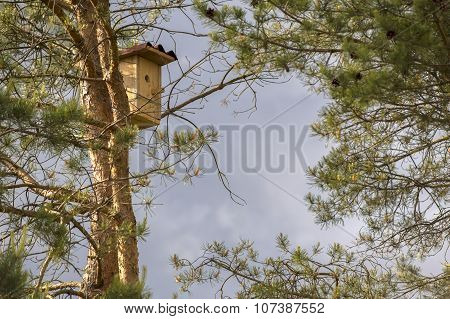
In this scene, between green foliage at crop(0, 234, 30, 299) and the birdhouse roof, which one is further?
the birdhouse roof

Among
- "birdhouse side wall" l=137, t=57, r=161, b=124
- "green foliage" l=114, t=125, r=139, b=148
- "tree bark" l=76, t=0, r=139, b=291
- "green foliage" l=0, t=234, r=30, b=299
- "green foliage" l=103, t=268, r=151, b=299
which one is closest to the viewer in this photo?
"green foliage" l=0, t=234, r=30, b=299

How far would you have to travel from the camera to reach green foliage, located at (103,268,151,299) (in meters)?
2.52

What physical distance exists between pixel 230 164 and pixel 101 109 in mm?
922

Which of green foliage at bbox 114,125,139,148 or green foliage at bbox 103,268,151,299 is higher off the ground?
green foliage at bbox 114,125,139,148

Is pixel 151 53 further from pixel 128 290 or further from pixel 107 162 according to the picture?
pixel 128 290

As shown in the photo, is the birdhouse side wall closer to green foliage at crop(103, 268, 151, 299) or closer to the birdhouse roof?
the birdhouse roof

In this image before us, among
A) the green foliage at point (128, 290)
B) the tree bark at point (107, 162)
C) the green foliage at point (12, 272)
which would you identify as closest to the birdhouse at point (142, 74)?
the tree bark at point (107, 162)

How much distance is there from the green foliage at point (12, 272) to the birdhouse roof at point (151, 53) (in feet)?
8.11

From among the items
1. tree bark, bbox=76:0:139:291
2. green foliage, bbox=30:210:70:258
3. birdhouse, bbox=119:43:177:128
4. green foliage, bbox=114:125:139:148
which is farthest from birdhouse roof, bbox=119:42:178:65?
green foliage, bbox=30:210:70:258

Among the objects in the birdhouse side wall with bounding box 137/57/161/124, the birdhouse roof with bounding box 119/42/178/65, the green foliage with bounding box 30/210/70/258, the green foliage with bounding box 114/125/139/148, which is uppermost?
the birdhouse roof with bounding box 119/42/178/65

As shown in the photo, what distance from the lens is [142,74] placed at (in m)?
4.76

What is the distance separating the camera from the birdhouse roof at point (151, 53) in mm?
4711

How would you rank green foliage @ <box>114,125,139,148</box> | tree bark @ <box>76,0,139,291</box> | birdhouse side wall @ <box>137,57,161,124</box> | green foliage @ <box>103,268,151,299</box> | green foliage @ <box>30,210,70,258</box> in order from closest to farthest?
green foliage @ <box>103,268,151,299</box> < green foliage @ <box>30,210,70,258</box> < green foliage @ <box>114,125,139,148</box> < tree bark @ <box>76,0,139,291</box> < birdhouse side wall @ <box>137,57,161,124</box>

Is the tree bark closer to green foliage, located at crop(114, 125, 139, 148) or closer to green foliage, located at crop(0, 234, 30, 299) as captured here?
green foliage, located at crop(114, 125, 139, 148)
